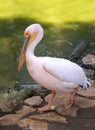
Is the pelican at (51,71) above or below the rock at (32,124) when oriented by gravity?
above

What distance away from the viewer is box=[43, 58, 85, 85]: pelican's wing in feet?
11.1

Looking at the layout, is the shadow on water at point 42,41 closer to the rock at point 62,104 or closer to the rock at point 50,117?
the rock at point 62,104

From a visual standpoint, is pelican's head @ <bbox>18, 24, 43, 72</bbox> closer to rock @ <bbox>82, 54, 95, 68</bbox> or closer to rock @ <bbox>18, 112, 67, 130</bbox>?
rock @ <bbox>18, 112, 67, 130</bbox>

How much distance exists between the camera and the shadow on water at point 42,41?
17.5 ft

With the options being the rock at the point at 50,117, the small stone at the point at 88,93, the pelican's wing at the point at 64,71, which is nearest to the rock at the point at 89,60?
the small stone at the point at 88,93

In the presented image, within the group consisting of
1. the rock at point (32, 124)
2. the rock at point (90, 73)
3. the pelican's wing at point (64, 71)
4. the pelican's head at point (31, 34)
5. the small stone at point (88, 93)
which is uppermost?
the pelican's head at point (31, 34)

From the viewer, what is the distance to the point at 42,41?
6445 millimetres

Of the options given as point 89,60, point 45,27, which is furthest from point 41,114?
point 45,27

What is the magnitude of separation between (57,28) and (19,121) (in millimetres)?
3968

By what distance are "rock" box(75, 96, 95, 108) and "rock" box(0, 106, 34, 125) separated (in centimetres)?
49

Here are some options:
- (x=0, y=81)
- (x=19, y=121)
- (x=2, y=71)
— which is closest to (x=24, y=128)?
(x=19, y=121)

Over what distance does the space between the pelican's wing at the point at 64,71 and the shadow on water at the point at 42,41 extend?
5.11 feet

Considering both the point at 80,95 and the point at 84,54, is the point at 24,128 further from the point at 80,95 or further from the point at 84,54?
the point at 84,54

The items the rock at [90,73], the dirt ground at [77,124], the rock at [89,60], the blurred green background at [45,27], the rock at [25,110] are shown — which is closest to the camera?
the dirt ground at [77,124]
